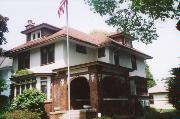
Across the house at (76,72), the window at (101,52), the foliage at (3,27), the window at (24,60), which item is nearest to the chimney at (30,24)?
the house at (76,72)

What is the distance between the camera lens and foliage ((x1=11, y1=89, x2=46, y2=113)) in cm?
2153

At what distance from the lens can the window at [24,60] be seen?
27.8m

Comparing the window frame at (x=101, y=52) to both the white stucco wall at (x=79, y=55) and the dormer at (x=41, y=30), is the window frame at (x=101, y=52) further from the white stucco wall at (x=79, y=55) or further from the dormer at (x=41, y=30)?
→ the dormer at (x=41, y=30)

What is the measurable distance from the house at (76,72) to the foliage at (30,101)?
824 millimetres

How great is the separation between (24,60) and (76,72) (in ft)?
30.2

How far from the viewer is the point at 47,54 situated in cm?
2559

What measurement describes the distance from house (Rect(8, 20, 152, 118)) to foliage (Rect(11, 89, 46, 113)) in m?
0.82

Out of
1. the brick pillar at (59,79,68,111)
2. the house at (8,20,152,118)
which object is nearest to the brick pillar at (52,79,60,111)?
the house at (8,20,152,118)

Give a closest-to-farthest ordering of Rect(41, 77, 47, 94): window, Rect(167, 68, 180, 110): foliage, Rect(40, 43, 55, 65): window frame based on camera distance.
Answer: Rect(167, 68, 180, 110): foliage < Rect(41, 77, 47, 94): window < Rect(40, 43, 55, 65): window frame

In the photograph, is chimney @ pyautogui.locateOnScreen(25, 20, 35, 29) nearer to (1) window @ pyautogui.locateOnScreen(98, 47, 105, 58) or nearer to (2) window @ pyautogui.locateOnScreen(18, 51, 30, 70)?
(2) window @ pyautogui.locateOnScreen(18, 51, 30, 70)

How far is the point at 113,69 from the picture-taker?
22.4 m

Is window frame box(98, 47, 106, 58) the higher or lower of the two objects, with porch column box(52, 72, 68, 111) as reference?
higher

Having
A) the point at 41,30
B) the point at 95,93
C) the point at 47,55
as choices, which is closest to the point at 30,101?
the point at 47,55

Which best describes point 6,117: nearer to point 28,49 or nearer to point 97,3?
point 28,49
